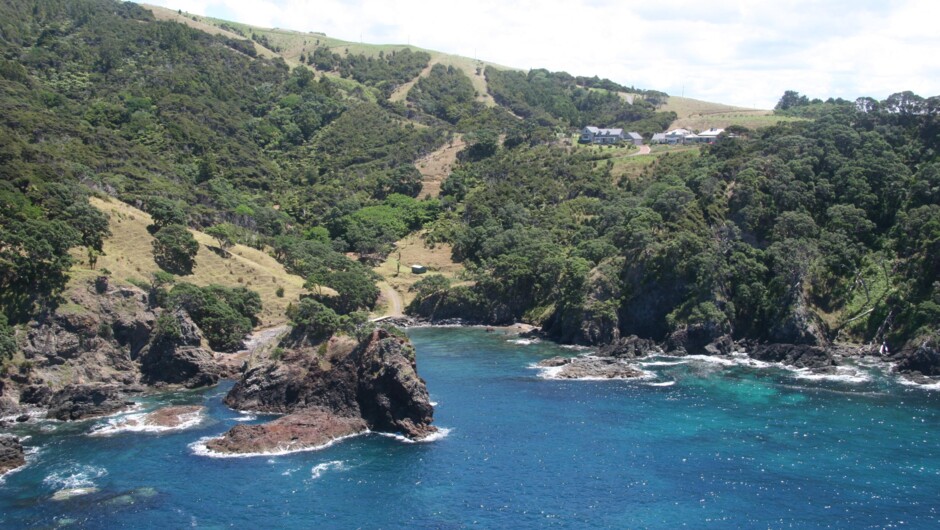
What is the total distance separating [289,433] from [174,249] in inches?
2311

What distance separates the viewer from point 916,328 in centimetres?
10638

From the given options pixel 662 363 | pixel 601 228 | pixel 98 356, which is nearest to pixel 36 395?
pixel 98 356

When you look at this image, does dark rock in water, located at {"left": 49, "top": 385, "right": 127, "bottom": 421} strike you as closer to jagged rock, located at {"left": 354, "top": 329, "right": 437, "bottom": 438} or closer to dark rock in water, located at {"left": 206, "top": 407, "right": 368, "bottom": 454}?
dark rock in water, located at {"left": 206, "top": 407, "right": 368, "bottom": 454}

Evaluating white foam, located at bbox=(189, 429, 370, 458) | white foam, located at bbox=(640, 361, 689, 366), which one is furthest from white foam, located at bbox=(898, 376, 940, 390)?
white foam, located at bbox=(189, 429, 370, 458)

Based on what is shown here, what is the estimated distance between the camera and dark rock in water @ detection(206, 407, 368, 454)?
241 ft

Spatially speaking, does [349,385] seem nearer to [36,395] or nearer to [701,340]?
[36,395]

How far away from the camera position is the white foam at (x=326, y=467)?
222ft

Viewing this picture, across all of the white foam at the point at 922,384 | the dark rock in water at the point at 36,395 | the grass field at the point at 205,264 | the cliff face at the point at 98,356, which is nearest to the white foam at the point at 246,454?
the cliff face at the point at 98,356

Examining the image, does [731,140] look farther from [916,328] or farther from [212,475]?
[212,475]

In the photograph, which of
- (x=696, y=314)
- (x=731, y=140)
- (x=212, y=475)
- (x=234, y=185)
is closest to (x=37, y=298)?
(x=212, y=475)

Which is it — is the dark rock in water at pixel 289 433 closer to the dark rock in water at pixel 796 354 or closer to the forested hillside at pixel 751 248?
the forested hillside at pixel 751 248

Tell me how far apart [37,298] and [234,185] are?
101m

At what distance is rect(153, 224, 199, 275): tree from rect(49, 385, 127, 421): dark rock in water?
120 feet

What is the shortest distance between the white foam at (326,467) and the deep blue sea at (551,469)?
280 mm
